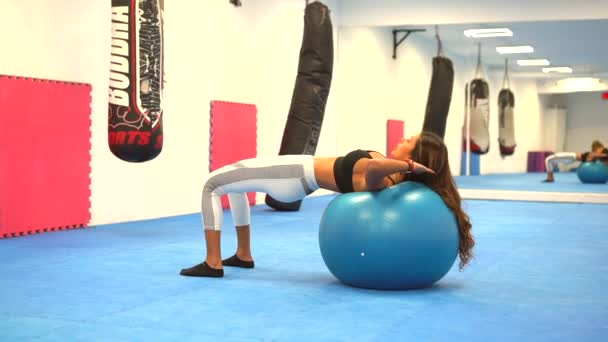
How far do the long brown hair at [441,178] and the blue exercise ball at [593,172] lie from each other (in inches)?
384

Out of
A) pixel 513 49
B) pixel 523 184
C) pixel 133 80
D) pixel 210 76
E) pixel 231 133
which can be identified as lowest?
pixel 523 184

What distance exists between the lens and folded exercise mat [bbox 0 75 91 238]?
5.60m

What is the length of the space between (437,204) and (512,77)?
364 inches

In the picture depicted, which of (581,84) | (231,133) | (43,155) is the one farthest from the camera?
(581,84)

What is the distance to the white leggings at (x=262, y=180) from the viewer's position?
3.86m

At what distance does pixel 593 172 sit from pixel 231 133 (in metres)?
7.30

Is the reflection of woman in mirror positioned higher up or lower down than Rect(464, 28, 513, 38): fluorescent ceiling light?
lower down

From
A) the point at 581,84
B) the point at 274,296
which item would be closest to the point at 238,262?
the point at 274,296

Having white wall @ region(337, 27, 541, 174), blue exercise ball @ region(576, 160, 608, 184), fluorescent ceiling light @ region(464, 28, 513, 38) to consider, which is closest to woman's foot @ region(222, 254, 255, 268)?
white wall @ region(337, 27, 541, 174)

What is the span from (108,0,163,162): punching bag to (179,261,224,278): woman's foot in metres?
1.42

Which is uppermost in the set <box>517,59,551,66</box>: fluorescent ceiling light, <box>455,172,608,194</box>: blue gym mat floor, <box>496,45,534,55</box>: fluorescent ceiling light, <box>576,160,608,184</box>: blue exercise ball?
<box>496,45,534,55</box>: fluorescent ceiling light

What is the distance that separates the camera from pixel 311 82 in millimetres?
7555

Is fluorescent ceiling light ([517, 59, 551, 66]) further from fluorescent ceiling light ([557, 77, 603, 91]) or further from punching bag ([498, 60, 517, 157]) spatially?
punching bag ([498, 60, 517, 157])

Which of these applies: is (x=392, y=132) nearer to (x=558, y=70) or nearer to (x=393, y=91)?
(x=393, y=91)
